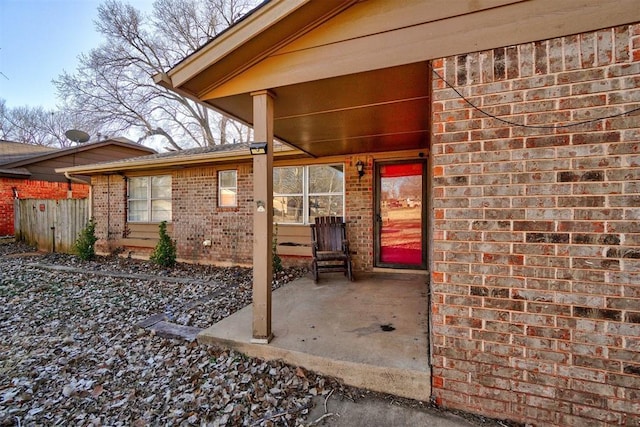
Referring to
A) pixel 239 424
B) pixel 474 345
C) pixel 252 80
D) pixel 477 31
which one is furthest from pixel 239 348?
pixel 477 31

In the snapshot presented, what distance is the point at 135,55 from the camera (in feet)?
48.0

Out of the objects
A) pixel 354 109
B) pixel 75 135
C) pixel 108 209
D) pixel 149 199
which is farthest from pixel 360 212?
pixel 75 135

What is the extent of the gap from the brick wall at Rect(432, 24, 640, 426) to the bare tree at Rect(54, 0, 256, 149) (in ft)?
48.8

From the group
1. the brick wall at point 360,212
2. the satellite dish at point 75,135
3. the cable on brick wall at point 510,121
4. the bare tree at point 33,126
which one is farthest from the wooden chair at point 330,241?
the bare tree at point 33,126

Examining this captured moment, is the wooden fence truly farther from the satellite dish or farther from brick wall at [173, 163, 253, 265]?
brick wall at [173, 163, 253, 265]

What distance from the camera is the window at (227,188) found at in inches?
262

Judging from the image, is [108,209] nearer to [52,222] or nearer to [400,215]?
[52,222]

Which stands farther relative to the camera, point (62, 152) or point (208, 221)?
point (62, 152)

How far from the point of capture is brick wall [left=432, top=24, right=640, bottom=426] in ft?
5.22

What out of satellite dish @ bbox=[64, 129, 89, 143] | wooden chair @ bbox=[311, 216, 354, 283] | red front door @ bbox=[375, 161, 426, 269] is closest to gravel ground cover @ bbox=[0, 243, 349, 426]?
wooden chair @ bbox=[311, 216, 354, 283]

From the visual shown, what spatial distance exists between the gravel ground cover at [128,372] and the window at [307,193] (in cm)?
222

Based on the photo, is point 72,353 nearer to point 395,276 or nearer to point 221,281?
point 221,281

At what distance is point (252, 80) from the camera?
101 inches

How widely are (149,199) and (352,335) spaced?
281 inches
